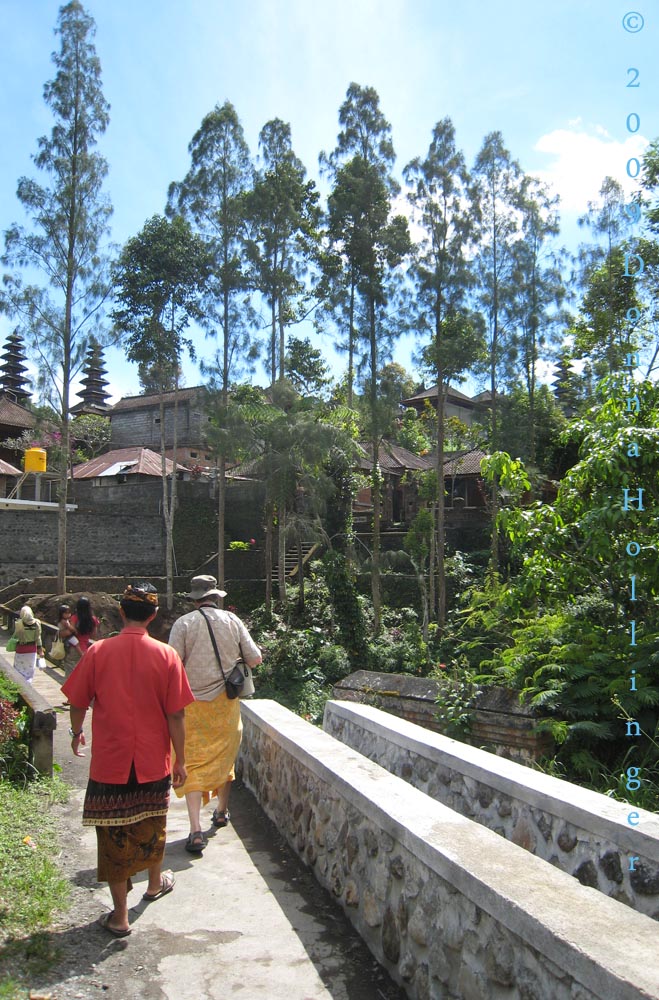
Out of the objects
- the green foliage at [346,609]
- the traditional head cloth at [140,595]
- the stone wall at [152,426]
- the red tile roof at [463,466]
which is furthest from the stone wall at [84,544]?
the traditional head cloth at [140,595]

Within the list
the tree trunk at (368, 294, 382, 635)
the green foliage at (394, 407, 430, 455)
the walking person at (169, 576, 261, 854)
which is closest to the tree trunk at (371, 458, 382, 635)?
the tree trunk at (368, 294, 382, 635)

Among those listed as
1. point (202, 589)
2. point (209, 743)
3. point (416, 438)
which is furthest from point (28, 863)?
point (416, 438)

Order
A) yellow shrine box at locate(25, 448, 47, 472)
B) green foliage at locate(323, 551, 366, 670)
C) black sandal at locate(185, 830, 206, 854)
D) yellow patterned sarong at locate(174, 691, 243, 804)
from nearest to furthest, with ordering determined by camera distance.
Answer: black sandal at locate(185, 830, 206, 854)
yellow patterned sarong at locate(174, 691, 243, 804)
yellow shrine box at locate(25, 448, 47, 472)
green foliage at locate(323, 551, 366, 670)

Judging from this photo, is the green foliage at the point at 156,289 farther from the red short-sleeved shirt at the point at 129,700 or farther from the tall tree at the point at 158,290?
the red short-sleeved shirt at the point at 129,700

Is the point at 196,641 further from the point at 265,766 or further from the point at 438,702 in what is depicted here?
the point at 438,702

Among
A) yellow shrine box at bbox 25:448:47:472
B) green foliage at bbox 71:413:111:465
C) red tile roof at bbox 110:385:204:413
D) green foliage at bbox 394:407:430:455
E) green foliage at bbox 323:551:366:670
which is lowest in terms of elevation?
green foliage at bbox 323:551:366:670

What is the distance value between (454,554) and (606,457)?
72.9 feet

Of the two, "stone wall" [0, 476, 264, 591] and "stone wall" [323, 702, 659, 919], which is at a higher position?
"stone wall" [0, 476, 264, 591]

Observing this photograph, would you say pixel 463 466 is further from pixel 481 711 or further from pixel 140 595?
pixel 140 595

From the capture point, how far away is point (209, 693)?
4.60 m

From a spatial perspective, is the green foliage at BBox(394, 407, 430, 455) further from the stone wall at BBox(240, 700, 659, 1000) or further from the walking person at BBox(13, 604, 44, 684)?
the stone wall at BBox(240, 700, 659, 1000)

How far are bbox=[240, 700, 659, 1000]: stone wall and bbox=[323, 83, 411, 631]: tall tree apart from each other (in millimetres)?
17980

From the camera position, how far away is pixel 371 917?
3.10 meters

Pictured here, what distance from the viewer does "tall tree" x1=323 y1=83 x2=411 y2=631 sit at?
71.1 feet
